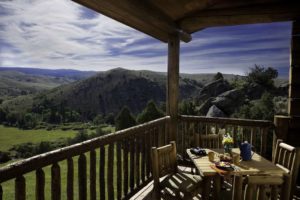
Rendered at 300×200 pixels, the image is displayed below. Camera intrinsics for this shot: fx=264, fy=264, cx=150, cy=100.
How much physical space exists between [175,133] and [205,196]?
2.43m

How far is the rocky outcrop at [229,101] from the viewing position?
18219 millimetres

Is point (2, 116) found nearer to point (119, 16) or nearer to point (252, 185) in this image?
point (119, 16)

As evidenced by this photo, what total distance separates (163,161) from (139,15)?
78.4 inches

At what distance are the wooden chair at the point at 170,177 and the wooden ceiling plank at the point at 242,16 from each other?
2.57 m

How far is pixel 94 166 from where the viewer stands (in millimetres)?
2820

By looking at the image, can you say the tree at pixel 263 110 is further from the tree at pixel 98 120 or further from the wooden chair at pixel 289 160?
the tree at pixel 98 120

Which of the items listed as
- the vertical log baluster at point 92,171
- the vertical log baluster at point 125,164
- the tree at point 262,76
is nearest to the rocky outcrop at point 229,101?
the tree at point 262,76

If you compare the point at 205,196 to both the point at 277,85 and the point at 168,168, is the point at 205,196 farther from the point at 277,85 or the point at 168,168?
the point at 277,85

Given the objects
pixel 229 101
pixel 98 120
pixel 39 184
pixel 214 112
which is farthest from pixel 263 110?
pixel 98 120

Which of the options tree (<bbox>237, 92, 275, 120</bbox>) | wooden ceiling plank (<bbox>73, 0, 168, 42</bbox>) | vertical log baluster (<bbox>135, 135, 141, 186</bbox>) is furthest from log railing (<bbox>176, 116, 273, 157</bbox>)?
tree (<bbox>237, 92, 275, 120</bbox>)

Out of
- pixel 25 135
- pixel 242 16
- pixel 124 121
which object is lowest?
pixel 25 135

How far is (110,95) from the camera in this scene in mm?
49188

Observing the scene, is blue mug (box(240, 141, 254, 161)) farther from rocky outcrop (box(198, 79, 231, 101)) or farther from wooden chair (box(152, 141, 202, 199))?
rocky outcrop (box(198, 79, 231, 101))

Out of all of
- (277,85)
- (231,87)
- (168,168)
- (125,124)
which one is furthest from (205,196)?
(231,87)
